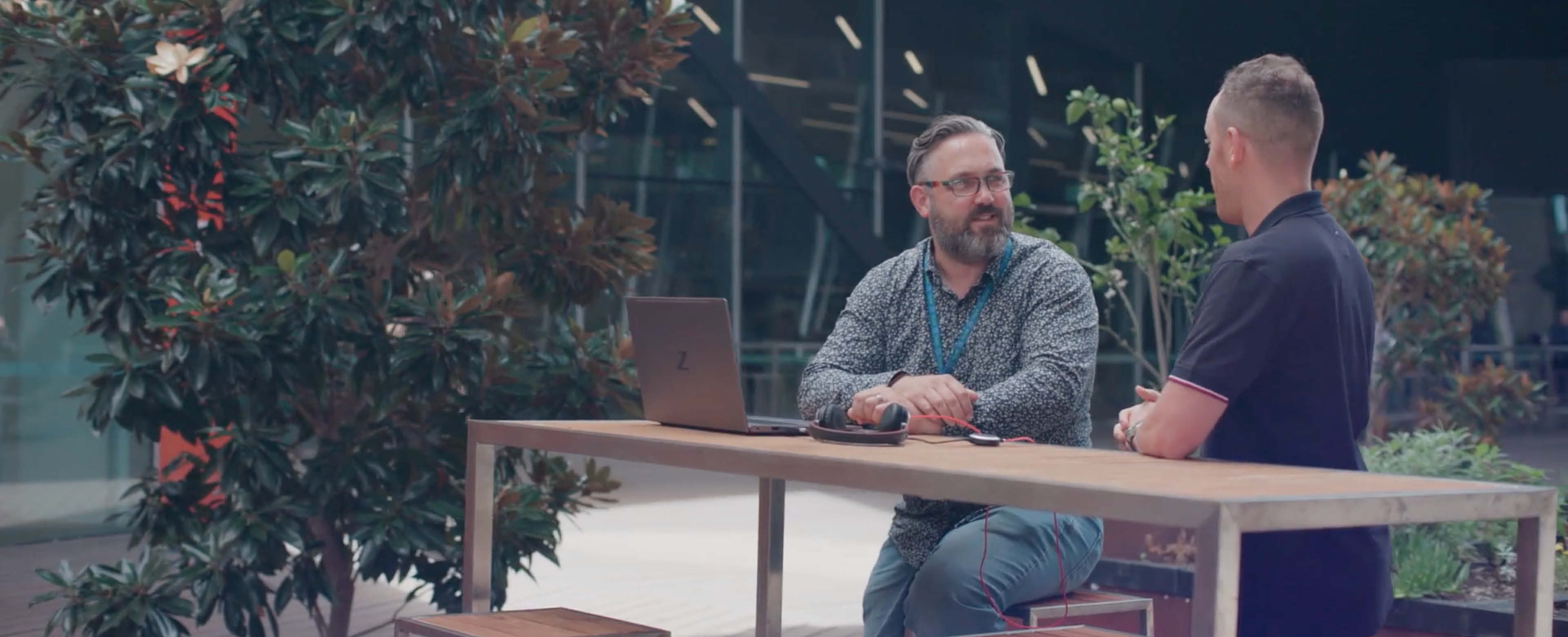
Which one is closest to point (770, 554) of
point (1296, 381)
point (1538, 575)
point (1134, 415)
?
point (1134, 415)

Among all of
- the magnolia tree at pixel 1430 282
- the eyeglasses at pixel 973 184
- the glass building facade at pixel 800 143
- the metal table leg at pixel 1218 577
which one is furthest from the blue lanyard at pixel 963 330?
the glass building facade at pixel 800 143

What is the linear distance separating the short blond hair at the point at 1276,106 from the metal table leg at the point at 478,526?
1381mm

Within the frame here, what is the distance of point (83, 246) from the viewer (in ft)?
11.7

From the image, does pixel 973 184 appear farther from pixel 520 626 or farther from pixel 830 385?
pixel 520 626

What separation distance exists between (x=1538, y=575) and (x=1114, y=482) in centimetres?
54

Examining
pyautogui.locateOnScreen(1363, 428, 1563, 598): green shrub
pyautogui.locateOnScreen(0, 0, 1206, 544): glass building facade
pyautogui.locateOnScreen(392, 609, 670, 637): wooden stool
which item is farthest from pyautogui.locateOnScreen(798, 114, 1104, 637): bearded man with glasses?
pyautogui.locateOnScreen(0, 0, 1206, 544): glass building facade

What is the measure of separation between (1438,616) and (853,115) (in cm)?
909

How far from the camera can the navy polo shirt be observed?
6.70ft

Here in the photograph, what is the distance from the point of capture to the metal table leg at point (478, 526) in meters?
2.83

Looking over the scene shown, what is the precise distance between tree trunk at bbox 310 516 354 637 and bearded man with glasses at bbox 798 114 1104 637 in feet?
4.72

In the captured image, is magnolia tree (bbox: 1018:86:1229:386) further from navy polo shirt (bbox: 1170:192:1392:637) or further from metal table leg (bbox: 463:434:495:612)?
navy polo shirt (bbox: 1170:192:1392:637)

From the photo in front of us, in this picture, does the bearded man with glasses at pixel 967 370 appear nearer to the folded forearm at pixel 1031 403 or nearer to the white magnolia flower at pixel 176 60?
the folded forearm at pixel 1031 403

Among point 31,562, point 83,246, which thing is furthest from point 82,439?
point 83,246

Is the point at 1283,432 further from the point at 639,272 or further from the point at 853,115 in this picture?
the point at 853,115
